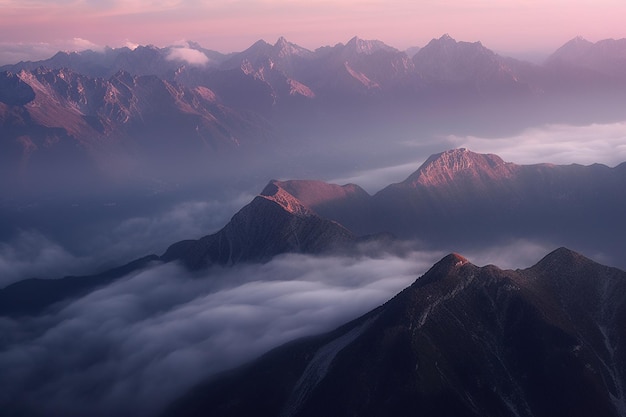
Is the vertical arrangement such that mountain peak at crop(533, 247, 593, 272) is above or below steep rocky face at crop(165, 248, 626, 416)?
above

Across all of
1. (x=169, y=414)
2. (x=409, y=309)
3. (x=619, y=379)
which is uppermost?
(x=409, y=309)

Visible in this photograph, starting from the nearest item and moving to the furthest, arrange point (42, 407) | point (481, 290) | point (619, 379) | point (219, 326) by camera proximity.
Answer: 1. point (619, 379)
2. point (481, 290)
3. point (42, 407)
4. point (219, 326)

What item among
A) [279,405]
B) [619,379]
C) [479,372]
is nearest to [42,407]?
[279,405]

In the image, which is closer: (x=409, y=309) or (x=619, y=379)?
(x=619, y=379)

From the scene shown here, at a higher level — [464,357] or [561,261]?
[561,261]

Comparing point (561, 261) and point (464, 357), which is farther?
point (561, 261)

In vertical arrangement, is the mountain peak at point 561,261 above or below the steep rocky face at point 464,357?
above

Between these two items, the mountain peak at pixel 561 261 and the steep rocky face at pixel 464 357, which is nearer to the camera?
the steep rocky face at pixel 464 357

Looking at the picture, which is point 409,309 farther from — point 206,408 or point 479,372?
point 206,408
